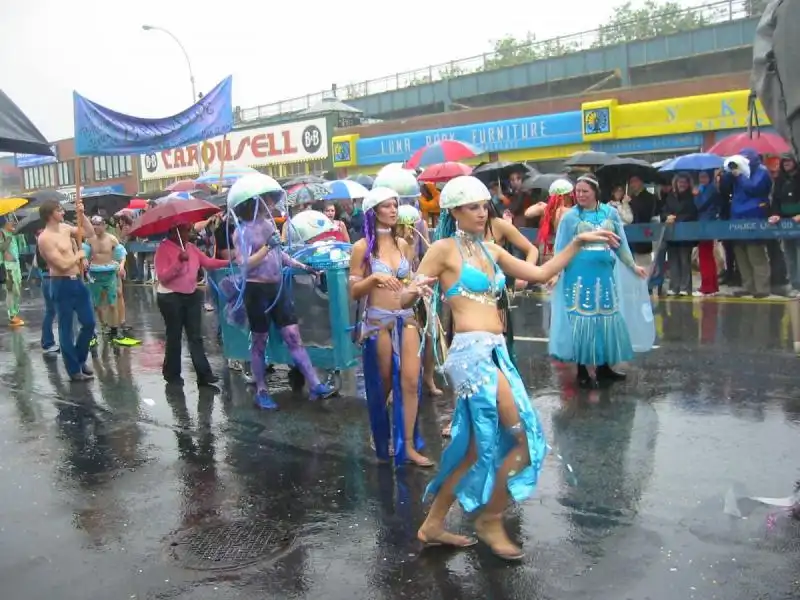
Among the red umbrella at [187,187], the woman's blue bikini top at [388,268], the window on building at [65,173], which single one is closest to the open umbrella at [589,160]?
the red umbrella at [187,187]

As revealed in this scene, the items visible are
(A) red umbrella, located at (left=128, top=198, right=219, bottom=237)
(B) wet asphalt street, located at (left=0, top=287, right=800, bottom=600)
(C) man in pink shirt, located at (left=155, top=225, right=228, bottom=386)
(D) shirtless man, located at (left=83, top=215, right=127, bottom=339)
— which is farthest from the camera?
(D) shirtless man, located at (left=83, top=215, right=127, bottom=339)

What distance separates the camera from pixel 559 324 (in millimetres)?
7949

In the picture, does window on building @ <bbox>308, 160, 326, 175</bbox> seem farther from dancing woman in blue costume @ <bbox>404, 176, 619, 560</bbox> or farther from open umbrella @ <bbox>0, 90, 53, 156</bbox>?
dancing woman in blue costume @ <bbox>404, 176, 619, 560</bbox>

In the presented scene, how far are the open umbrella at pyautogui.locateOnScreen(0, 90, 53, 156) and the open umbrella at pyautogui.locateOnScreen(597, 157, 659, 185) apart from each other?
10265mm

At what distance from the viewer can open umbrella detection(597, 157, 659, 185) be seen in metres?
14.6

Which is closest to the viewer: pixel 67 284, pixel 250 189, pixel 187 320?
pixel 250 189

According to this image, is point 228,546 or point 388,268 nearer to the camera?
point 228,546

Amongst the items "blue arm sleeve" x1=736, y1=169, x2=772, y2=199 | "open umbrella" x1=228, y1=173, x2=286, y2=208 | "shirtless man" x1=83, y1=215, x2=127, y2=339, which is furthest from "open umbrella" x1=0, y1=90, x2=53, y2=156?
"blue arm sleeve" x1=736, y1=169, x2=772, y2=199

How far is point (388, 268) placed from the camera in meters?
6.02

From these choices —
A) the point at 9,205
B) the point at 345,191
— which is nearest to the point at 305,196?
the point at 345,191

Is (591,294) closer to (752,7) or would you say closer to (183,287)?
(183,287)

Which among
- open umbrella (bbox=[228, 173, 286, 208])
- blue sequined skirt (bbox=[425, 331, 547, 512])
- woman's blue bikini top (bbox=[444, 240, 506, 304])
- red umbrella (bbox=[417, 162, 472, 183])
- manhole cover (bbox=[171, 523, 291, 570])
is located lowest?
manhole cover (bbox=[171, 523, 291, 570])

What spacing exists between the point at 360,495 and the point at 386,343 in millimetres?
1007

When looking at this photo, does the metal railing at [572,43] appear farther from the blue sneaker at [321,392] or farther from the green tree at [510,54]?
the blue sneaker at [321,392]
